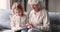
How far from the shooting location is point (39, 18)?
1792 millimetres

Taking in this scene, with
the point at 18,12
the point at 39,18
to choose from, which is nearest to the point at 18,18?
the point at 18,12

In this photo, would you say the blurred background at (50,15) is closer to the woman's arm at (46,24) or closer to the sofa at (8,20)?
the sofa at (8,20)

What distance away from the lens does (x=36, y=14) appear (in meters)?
1.82

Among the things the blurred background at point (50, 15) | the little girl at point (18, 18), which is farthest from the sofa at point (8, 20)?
the little girl at point (18, 18)

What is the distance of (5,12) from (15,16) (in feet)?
1.19

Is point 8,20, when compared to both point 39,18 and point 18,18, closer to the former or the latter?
point 18,18

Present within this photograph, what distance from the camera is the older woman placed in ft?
5.68

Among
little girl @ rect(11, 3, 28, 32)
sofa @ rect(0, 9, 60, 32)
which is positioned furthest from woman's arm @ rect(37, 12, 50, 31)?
sofa @ rect(0, 9, 60, 32)

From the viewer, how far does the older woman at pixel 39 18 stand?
5.68 feet

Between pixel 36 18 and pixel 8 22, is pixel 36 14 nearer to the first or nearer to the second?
pixel 36 18

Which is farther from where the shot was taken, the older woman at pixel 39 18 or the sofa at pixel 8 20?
the sofa at pixel 8 20

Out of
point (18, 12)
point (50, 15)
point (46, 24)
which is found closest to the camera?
point (46, 24)

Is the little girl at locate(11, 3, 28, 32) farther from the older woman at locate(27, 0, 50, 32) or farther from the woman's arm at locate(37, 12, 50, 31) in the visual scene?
the woman's arm at locate(37, 12, 50, 31)

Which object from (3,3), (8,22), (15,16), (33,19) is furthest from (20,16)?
(3,3)
